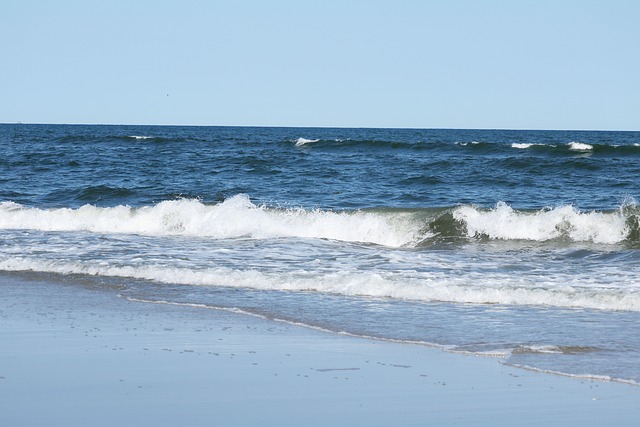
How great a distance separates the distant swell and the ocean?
0.04 m

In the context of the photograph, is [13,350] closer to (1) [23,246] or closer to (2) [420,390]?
(2) [420,390]

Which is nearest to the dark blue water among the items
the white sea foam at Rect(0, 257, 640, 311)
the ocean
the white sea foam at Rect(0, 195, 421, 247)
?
the ocean

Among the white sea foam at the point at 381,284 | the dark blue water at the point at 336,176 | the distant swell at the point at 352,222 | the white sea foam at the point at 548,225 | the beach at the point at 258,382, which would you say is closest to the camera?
the beach at the point at 258,382

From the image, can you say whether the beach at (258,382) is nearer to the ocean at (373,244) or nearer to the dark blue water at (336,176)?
the ocean at (373,244)

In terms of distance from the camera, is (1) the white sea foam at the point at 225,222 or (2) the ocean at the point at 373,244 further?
(1) the white sea foam at the point at 225,222

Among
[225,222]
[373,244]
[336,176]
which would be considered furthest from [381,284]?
[336,176]

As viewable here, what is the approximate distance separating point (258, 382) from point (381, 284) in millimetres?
3701

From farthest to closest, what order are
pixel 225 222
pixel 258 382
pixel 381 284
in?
pixel 225 222 < pixel 381 284 < pixel 258 382

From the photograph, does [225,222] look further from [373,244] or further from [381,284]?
[381,284]

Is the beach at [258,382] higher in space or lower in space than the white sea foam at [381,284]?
higher

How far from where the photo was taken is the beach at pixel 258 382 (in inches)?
168

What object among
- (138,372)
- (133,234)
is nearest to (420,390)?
(138,372)

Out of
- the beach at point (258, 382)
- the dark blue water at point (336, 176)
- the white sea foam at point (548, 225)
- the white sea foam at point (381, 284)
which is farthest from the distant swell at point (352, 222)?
the beach at point (258, 382)

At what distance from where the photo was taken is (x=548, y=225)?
13906 mm
